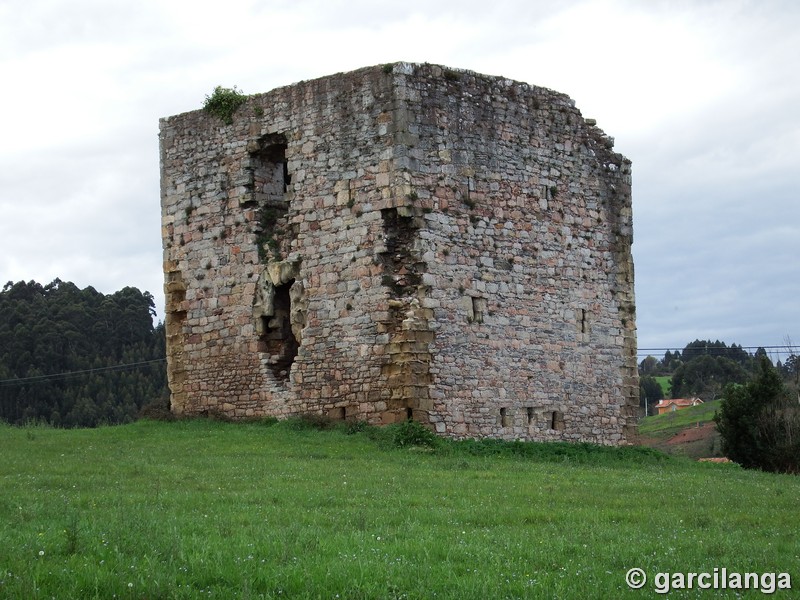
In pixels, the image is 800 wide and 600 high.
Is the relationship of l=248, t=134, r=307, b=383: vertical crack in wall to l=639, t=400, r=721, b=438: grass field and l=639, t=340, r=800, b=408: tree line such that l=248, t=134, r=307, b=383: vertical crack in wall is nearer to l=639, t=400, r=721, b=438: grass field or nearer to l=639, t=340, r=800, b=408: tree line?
l=639, t=400, r=721, b=438: grass field

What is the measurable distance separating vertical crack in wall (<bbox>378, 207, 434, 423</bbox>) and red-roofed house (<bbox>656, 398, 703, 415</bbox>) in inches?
2020

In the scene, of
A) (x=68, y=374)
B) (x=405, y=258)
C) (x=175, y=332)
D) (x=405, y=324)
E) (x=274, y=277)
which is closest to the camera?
(x=405, y=324)

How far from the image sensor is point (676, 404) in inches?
2869

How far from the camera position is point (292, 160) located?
22.4 metres

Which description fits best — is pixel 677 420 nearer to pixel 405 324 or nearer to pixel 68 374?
pixel 68 374

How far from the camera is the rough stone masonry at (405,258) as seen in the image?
2088 cm

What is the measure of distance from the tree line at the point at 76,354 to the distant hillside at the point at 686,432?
2072cm

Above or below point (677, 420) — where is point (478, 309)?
above

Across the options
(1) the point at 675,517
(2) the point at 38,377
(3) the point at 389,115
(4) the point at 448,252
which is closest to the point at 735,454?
(4) the point at 448,252

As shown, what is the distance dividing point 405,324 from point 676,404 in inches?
2177

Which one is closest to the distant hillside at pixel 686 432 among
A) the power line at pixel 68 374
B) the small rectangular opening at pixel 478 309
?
the small rectangular opening at pixel 478 309

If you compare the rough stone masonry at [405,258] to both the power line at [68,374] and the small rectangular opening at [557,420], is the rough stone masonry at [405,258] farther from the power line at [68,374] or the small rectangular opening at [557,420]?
the power line at [68,374]

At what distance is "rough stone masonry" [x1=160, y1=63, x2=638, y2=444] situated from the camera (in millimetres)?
20875

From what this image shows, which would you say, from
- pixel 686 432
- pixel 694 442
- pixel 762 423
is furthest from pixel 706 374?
pixel 762 423
